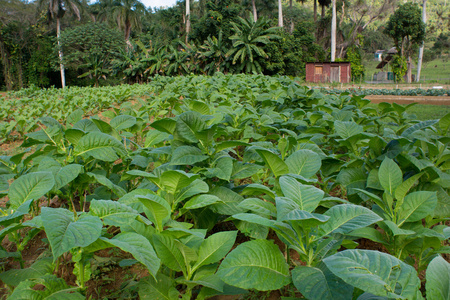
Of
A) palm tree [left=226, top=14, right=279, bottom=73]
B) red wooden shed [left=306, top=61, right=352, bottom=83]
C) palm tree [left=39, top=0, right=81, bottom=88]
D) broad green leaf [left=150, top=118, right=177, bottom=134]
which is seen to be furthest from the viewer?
palm tree [left=39, top=0, right=81, bottom=88]

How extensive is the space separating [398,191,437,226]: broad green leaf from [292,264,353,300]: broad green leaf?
0.55 m

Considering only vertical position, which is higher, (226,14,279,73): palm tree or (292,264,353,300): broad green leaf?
(226,14,279,73): palm tree

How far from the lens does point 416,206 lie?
4.12 feet

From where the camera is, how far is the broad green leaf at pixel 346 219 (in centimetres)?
97

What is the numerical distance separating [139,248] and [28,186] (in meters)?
0.65

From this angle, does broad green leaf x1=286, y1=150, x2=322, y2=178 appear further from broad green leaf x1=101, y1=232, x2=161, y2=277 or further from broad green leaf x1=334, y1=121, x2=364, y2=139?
broad green leaf x1=101, y1=232, x2=161, y2=277

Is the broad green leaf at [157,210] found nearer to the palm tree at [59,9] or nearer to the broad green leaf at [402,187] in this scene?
the broad green leaf at [402,187]

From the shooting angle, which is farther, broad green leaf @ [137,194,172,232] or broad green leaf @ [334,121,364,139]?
broad green leaf @ [334,121,364,139]

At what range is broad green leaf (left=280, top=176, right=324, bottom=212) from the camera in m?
1.07

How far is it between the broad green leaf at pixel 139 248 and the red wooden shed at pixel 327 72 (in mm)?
31061

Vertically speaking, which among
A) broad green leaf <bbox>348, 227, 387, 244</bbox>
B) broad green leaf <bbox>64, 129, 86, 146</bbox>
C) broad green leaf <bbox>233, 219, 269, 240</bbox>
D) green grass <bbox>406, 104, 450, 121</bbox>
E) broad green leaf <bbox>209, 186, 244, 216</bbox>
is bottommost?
green grass <bbox>406, 104, 450, 121</bbox>

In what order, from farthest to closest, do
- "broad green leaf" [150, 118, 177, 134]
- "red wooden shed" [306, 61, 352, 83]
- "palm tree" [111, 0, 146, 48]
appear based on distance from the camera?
"palm tree" [111, 0, 146, 48] → "red wooden shed" [306, 61, 352, 83] → "broad green leaf" [150, 118, 177, 134]

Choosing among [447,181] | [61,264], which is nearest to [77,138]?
[61,264]

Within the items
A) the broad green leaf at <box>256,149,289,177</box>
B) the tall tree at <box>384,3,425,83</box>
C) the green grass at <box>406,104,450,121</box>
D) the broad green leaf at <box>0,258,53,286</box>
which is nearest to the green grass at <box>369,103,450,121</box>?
the green grass at <box>406,104,450,121</box>
